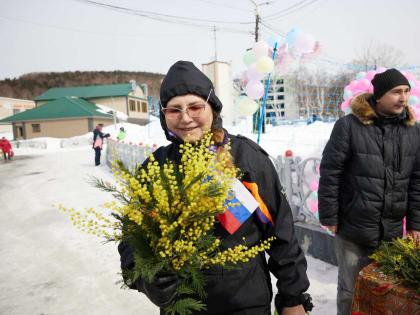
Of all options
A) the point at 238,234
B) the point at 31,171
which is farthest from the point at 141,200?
the point at 31,171

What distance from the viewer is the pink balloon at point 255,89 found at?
720 cm

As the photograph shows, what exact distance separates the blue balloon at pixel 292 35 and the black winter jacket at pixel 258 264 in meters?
6.16

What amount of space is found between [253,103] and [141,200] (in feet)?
22.6

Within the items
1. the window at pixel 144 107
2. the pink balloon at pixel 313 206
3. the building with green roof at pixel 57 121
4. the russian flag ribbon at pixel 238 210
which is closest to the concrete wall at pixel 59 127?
the building with green roof at pixel 57 121

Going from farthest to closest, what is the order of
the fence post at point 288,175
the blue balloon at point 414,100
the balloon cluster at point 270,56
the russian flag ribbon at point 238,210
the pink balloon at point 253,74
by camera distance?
1. the pink balloon at point 253,74
2. the balloon cluster at point 270,56
3. the blue balloon at point 414,100
4. the fence post at point 288,175
5. the russian flag ribbon at point 238,210

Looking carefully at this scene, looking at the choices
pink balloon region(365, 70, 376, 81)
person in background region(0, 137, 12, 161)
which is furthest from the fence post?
person in background region(0, 137, 12, 161)

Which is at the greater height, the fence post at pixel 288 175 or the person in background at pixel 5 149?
the fence post at pixel 288 175

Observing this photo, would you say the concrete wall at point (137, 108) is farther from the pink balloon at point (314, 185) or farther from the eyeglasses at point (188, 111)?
the eyeglasses at point (188, 111)

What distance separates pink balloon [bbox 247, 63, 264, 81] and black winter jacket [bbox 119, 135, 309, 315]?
5.93 metres

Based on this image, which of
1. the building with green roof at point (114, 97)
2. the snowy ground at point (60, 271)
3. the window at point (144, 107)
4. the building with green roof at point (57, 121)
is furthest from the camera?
the window at point (144, 107)

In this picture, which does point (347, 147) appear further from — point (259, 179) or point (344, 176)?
point (259, 179)

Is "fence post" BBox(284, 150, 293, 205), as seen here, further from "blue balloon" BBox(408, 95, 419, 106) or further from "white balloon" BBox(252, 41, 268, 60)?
"white balloon" BBox(252, 41, 268, 60)

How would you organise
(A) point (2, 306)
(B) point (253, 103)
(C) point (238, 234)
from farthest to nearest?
(B) point (253, 103) < (A) point (2, 306) < (C) point (238, 234)

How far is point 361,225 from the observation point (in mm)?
2203
